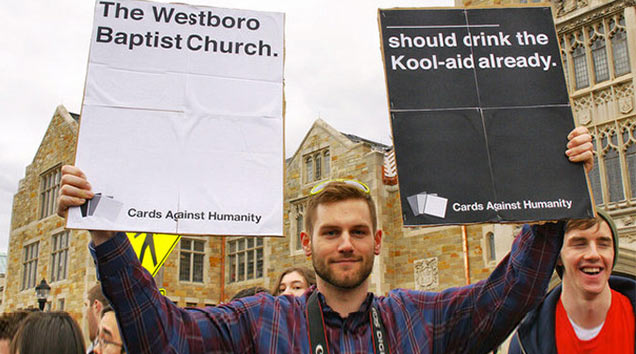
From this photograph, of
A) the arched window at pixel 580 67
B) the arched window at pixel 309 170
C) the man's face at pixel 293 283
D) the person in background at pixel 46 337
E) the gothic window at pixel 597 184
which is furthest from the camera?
the arched window at pixel 309 170

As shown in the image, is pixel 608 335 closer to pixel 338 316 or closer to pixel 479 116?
pixel 479 116

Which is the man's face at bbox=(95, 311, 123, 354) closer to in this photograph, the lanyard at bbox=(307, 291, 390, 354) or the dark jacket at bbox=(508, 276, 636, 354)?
the lanyard at bbox=(307, 291, 390, 354)

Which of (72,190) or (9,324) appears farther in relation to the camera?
(9,324)

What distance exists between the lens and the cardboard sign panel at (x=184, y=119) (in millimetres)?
2260

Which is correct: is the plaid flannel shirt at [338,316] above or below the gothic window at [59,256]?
below

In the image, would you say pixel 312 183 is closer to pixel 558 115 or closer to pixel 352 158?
pixel 352 158

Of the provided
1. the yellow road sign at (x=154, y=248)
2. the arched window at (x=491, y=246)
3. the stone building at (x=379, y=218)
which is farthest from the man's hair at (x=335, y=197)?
the arched window at (x=491, y=246)

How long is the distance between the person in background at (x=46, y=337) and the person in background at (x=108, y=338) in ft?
0.89

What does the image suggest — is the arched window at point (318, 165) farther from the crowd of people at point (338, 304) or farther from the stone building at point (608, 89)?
the crowd of people at point (338, 304)

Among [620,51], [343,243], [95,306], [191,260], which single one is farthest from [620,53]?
[191,260]

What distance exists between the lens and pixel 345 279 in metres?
1.93

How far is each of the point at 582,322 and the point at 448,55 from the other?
133 centimetres

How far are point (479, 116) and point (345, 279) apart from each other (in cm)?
97

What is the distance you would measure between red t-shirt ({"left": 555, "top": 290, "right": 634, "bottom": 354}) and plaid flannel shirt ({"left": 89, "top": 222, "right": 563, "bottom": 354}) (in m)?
0.73
